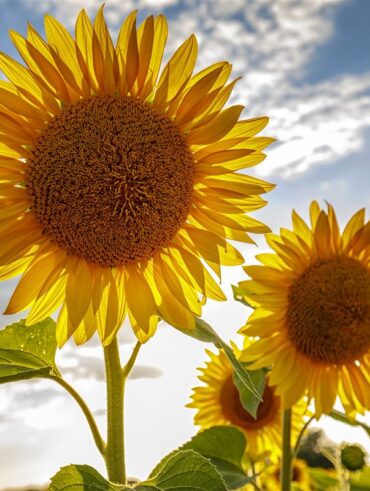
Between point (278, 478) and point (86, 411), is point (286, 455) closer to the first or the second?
point (86, 411)

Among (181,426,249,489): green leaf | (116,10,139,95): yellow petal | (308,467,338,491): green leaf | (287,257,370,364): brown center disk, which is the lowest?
(308,467,338,491): green leaf

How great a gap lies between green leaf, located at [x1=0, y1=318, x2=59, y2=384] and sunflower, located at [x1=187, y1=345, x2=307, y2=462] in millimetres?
2123

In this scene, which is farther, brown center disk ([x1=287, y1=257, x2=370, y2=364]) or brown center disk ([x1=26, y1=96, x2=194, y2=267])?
brown center disk ([x1=287, y1=257, x2=370, y2=364])

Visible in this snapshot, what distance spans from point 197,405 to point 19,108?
2.73 meters

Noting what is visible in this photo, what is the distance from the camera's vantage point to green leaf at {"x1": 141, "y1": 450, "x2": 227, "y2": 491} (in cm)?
204

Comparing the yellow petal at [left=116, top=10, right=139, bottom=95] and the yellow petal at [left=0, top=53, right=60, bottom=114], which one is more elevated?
the yellow petal at [left=116, top=10, right=139, bottom=95]

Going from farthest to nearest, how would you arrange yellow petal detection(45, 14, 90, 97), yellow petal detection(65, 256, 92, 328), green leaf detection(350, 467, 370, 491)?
green leaf detection(350, 467, 370, 491) < yellow petal detection(65, 256, 92, 328) < yellow petal detection(45, 14, 90, 97)

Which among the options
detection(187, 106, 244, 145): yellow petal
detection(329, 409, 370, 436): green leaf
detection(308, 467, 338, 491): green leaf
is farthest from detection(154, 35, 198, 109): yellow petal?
detection(308, 467, 338, 491): green leaf

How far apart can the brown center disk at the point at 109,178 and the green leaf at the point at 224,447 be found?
1.30 m

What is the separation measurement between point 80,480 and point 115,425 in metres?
0.20

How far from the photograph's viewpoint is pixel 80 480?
2043 mm

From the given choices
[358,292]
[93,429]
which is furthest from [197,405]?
[93,429]

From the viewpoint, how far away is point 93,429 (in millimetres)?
2227

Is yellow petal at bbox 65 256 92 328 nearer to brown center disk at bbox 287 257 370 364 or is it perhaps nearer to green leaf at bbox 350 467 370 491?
brown center disk at bbox 287 257 370 364
